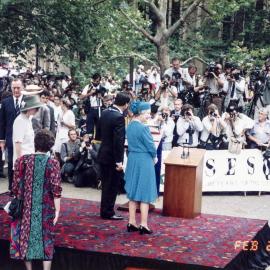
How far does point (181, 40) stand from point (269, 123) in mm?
16761

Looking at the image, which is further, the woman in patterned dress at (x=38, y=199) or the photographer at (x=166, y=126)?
the photographer at (x=166, y=126)

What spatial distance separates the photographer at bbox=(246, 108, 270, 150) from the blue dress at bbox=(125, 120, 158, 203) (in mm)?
5456

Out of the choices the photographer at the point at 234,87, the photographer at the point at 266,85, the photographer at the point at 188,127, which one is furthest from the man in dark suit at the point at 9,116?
the photographer at the point at 266,85

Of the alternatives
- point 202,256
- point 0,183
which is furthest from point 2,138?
point 202,256

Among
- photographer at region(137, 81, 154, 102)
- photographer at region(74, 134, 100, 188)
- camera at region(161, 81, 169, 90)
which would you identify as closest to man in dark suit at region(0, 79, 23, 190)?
photographer at region(74, 134, 100, 188)

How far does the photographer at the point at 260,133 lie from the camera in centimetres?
1394

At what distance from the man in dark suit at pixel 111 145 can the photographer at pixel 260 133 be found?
516 centimetres

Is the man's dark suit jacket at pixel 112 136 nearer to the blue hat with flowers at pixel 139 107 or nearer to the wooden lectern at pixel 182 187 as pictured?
the blue hat with flowers at pixel 139 107

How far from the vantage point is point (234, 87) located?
16.4 m

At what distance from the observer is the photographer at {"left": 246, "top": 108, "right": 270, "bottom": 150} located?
549 inches

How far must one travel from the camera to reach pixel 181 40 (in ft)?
99.8

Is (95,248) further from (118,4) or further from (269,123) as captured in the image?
(118,4)

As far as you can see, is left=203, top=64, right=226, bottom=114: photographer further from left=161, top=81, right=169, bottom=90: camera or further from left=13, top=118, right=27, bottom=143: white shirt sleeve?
left=13, top=118, right=27, bottom=143: white shirt sleeve

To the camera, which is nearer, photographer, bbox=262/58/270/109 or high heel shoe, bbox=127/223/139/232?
high heel shoe, bbox=127/223/139/232
